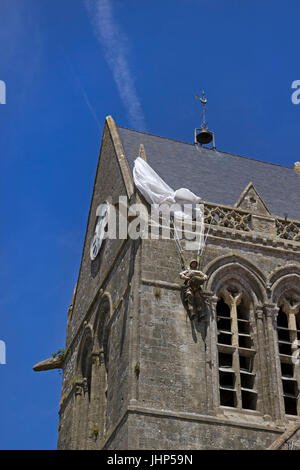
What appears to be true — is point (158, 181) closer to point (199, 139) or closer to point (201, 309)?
point (201, 309)

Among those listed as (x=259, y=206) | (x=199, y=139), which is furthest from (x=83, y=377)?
(x=199, y=139)

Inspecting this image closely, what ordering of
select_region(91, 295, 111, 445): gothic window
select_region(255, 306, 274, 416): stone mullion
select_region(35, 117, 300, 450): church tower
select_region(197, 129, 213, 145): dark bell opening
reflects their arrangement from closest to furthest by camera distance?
select_region(35, 117, 300, 450): church tower
select_region(255, 306, 274, 416): stone mullion
select_region(91, 295, 111, 445): gothic window
select_region(197, 129, 213, 145): dark bell opening

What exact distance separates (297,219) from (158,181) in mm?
4878

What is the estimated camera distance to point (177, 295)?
24.9 metres

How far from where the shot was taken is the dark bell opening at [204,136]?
119ft

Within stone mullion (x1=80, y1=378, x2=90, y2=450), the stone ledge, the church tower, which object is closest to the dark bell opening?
the church tower

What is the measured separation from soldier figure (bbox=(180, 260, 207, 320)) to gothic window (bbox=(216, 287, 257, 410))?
1032 mm

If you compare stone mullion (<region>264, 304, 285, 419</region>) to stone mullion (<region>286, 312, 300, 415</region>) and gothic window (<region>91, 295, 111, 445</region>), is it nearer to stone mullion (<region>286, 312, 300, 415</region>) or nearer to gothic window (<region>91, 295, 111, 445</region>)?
stone mullion (<region>286, 312, 300, 415</region>)

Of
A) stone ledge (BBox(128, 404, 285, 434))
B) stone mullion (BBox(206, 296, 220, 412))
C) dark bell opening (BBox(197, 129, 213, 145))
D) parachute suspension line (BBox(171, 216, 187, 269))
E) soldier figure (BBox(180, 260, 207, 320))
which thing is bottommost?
stone ledge (BBox(128, 404, 285, 434))

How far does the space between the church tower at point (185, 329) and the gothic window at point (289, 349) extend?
0.03 meters

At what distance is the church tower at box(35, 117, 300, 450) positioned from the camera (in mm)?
23000

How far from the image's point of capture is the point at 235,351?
82.2 ft

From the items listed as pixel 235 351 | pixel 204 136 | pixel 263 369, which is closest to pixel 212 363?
pixel 235 351

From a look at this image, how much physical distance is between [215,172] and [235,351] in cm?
835
